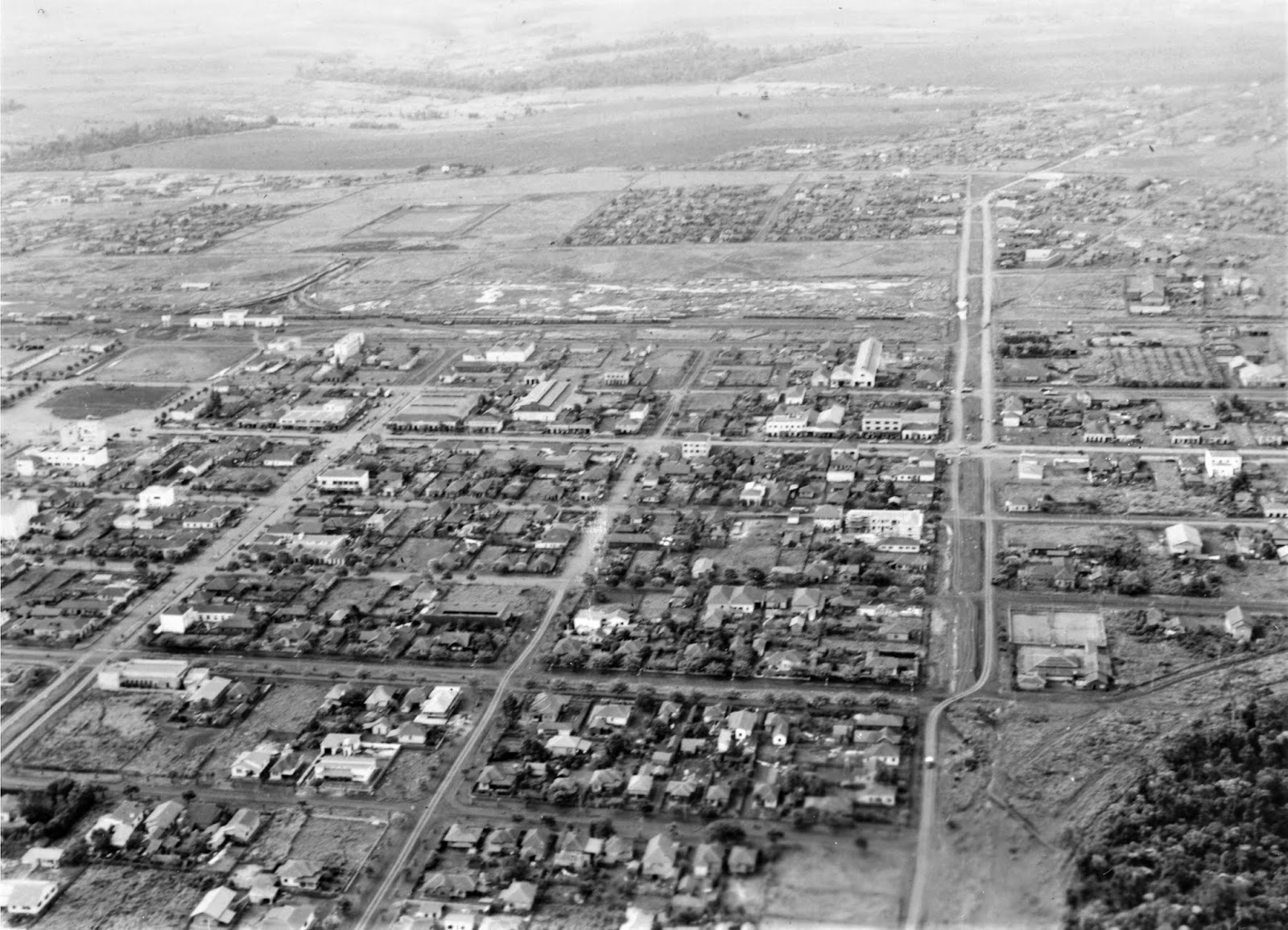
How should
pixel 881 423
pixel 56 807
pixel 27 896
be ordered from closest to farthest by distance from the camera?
pixel 27 896 → pixel 56 807 → pixel 881 423

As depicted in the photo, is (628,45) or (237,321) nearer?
(237,321)

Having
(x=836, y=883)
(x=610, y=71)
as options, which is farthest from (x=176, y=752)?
(x=610, y=71)

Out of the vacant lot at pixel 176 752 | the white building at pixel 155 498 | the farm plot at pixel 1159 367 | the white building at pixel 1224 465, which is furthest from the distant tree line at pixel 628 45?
the vacant lot at pixel 176 752

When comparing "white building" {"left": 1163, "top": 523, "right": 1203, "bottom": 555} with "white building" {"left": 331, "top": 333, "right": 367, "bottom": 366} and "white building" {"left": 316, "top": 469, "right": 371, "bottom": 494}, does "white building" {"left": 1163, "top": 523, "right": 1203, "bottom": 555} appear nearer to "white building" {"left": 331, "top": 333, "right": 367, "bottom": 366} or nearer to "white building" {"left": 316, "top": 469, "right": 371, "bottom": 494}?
"white building" {"left": 316, "top": 469, "right": 371, "bottom": 494}

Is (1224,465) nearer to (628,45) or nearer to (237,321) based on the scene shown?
(237,321)

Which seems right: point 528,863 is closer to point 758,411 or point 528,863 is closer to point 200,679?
point 200,679

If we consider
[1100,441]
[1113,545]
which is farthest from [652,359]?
[1113,545]
